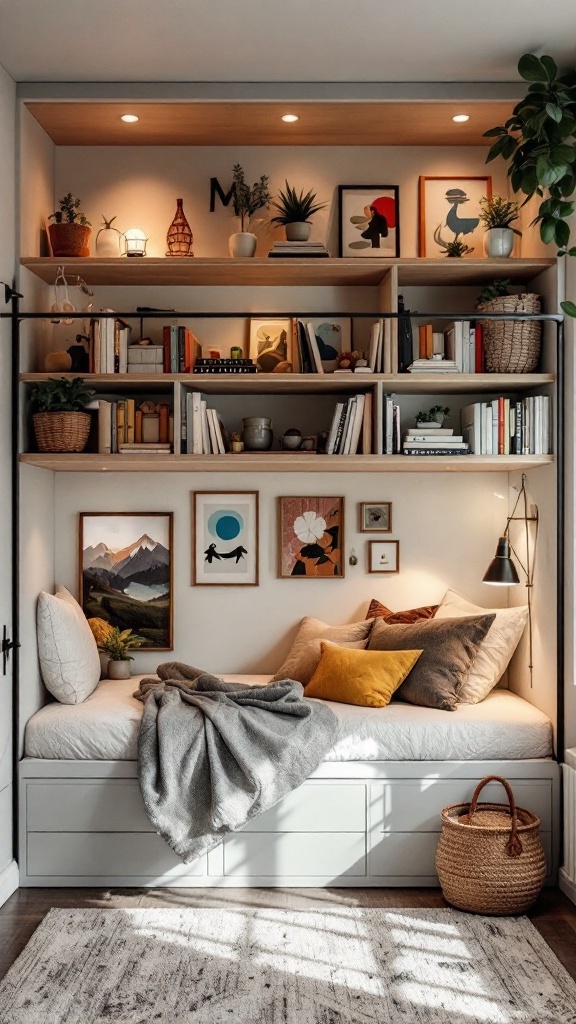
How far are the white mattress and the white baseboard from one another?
407 millimetres

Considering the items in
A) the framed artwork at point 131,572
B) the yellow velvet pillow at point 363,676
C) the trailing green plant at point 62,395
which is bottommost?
the yellow velvet pillow at point 363,676

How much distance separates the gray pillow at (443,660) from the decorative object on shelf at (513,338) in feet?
3.32

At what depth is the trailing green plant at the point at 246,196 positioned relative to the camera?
401 centimetres

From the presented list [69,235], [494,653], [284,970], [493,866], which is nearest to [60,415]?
[69,235]

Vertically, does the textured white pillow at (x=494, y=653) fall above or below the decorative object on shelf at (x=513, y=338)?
below

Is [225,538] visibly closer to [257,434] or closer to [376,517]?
[257,434]

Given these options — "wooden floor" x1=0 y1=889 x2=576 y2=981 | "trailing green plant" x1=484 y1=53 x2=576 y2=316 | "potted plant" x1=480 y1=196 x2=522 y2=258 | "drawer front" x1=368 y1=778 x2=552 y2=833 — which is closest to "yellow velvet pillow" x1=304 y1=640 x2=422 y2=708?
"drawer front" x1=368 y1=778 x2=552 y2=833

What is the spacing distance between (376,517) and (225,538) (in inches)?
27.0

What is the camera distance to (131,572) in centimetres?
424

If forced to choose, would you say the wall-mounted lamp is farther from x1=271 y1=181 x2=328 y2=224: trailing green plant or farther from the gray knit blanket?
x1=271 y1=181 x2=328 y2=224: trailing green plant

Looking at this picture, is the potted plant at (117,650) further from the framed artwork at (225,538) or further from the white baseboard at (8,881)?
the white baseboard at (8,881)

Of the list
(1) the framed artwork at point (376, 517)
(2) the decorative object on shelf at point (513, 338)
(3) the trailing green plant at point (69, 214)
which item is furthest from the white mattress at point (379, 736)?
(3) the trailing green plant at point (69, 214)

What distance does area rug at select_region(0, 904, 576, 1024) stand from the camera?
2.64 meters

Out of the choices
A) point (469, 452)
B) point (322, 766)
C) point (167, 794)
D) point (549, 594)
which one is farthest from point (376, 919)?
point (469, 452)
